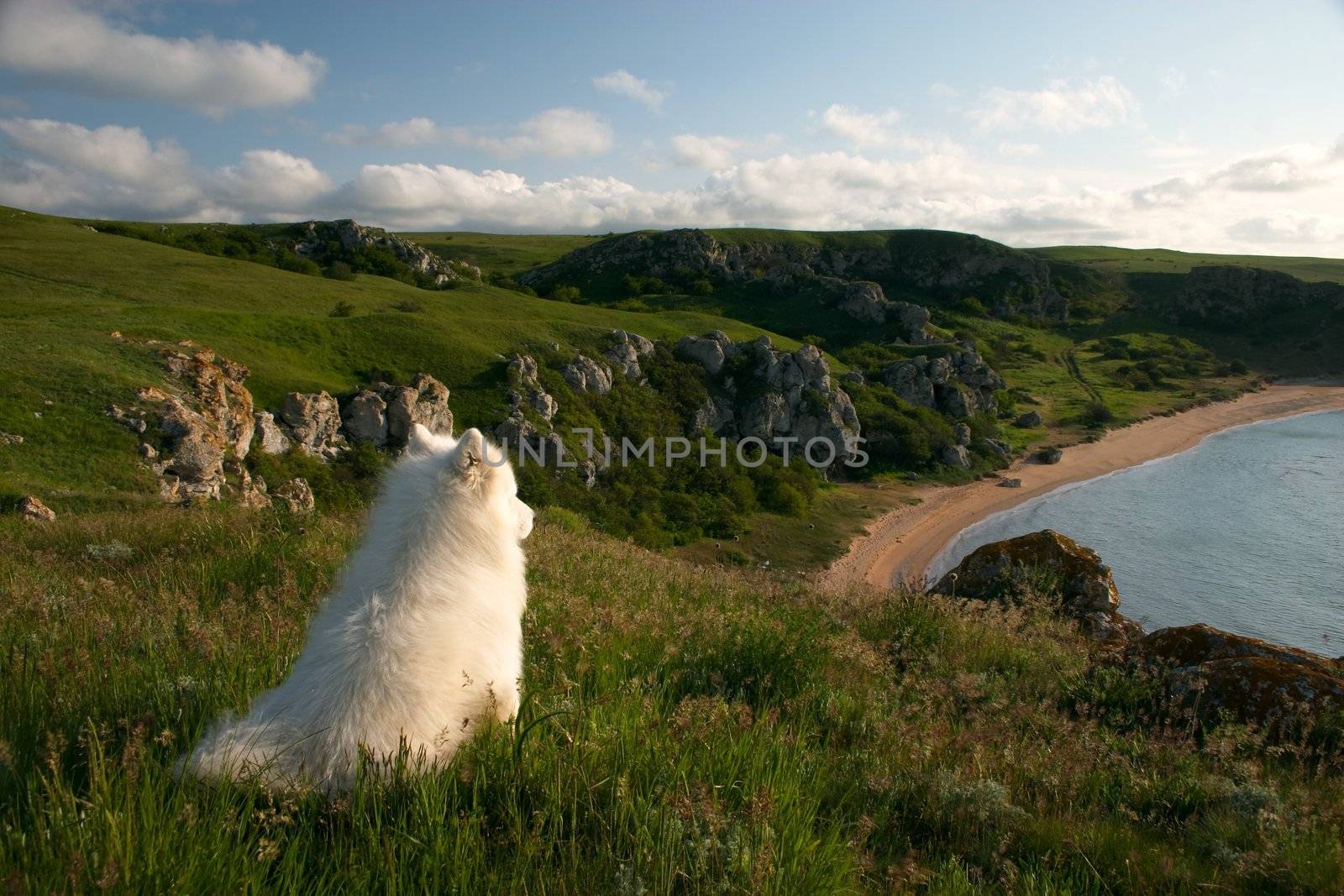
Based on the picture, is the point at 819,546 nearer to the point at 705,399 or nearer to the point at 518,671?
the point at 705,399

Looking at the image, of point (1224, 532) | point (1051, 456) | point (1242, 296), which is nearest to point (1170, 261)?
point (1242, 296)

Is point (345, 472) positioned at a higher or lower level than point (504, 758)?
lower

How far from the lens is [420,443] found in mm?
3246

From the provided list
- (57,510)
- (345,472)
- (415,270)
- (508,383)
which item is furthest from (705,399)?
(57,510)

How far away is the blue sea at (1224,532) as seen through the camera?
32000 mm

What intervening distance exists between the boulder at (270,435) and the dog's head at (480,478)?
31.2 meters

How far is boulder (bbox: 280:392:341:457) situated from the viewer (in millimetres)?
32062

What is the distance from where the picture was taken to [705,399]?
2267 inches

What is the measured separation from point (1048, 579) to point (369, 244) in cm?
8451

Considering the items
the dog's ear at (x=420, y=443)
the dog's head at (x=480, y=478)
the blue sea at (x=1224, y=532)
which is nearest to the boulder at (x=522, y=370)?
the blue sea at (x=1224, y=532)

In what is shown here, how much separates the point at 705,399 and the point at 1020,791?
2140 inches

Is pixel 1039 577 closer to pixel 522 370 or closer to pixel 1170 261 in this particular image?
pixel 522 370

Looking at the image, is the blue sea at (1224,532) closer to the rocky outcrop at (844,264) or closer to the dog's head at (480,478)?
the dog's head at (480,478)

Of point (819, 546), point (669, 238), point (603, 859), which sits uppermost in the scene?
point (669, 238)
